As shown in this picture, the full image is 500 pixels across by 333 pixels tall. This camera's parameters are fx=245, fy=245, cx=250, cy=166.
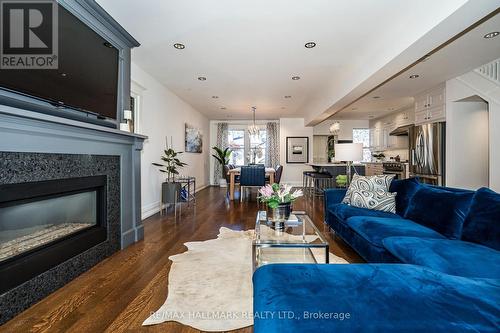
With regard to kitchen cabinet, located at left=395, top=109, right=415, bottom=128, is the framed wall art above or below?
below

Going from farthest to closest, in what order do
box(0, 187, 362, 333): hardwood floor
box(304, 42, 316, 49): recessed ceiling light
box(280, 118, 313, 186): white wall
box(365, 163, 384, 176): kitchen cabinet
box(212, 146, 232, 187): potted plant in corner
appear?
box(280, 118, 313, 186): white wall < box(212, 146, 232, 187): potted plant in corner < box(365, 163, 384, 176): kitchen cabinet < box(304, 42, 316, 49): recessed ceiling light < box(0, 187, 362, 333): hardwood floor

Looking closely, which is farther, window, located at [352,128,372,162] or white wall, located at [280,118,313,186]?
window, located at [352,128,372,162]

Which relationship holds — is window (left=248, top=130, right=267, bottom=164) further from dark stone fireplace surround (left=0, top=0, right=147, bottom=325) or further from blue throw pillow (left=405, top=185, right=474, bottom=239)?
blue throw pillow (left=405, top=185, right=474, bottom=239)

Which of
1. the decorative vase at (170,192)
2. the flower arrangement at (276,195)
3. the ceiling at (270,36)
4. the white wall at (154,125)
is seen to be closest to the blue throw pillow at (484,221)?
the flower arrangement at (276,195)

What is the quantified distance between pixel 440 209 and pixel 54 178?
3396mm

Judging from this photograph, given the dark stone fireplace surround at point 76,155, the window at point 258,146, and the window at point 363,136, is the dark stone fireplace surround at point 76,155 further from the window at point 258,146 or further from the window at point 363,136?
the window at point 363,136

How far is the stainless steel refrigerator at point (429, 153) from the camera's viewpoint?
15.9 ft

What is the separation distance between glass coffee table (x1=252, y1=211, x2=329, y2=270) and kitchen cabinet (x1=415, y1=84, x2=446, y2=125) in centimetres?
432

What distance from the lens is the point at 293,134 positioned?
365 inches

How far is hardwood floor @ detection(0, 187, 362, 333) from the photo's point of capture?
1557 millimetres

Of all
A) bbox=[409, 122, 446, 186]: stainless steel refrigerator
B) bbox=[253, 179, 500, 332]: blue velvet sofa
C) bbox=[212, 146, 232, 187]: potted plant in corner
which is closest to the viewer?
bbox=[253, 179, 500, 332]: blue velvet sofa

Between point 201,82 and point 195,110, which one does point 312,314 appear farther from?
point 195,110

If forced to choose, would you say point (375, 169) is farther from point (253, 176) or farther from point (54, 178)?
point (54, 178)

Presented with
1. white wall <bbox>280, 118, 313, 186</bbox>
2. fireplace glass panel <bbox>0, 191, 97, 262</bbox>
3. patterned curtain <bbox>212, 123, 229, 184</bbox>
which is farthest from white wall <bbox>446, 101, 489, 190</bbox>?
patterned curtain <bbox>212, 123, 229, 184</bbox>
